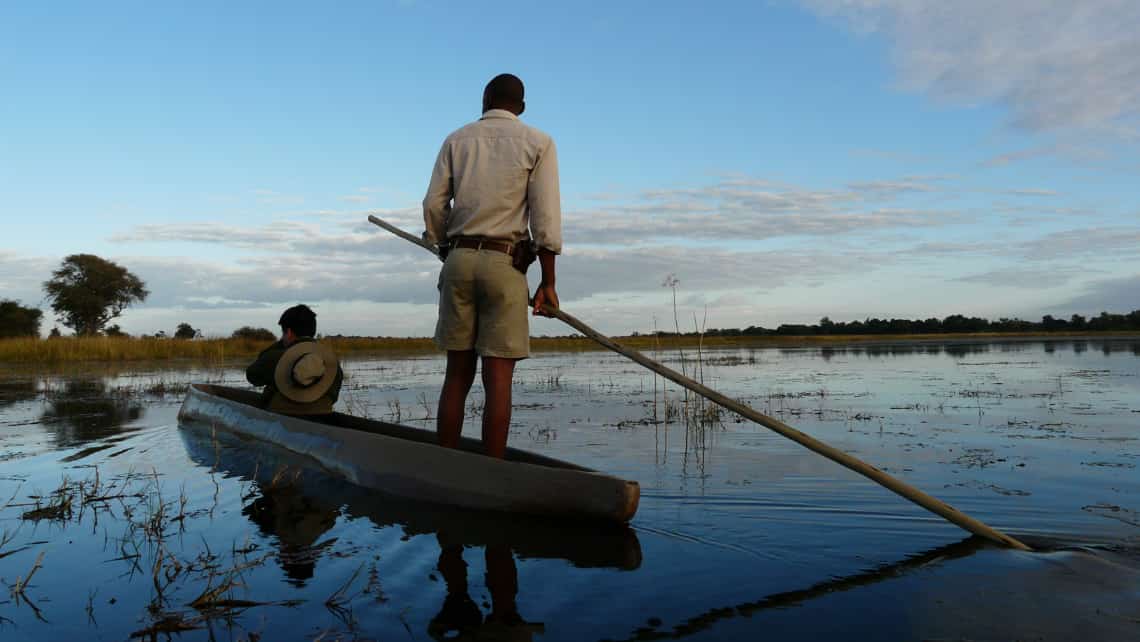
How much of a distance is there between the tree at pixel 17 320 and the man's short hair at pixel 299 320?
40.8m

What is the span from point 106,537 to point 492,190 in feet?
8.16

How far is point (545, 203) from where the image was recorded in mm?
3758

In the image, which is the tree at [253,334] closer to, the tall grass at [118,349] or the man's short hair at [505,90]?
the tall grass at [118,349]

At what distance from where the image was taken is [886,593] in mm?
2461

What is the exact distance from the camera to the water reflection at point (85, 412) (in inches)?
277

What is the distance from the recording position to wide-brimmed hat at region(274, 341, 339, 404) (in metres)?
5.55

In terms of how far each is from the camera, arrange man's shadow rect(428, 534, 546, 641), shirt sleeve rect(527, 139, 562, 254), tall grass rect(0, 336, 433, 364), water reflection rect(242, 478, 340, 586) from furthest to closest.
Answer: tall grass rect(0, 336, 433, 364) → shirt sleeve rect(527, 139, 562, 254) → water reflection rect(242, 478, 340, 586) → man's shadow rect(428, 534, 546, 641)

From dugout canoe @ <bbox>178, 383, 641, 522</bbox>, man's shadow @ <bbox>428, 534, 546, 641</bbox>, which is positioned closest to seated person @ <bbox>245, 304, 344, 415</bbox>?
dugout canoe @ <bbox>178, 383, 641, 522</bbox>

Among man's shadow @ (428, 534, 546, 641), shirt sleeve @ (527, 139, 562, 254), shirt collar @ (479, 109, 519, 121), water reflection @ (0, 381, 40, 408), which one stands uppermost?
shirt collar @ (479, 109, 519, 121)

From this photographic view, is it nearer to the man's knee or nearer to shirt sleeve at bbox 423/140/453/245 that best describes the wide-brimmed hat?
shirt sleeve at bbox 423/140/453/245

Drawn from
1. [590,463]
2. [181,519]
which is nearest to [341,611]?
[181,519]

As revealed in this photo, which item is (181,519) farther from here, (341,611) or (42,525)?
(341,611)

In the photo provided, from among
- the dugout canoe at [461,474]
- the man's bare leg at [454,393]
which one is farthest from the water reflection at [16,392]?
the man's bare leg at [454,393]

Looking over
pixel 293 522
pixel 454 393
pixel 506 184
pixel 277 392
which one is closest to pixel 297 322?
pixel 277 392
